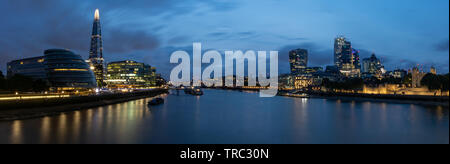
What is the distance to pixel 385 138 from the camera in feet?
69.8

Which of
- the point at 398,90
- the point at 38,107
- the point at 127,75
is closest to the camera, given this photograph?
the point at 38,107

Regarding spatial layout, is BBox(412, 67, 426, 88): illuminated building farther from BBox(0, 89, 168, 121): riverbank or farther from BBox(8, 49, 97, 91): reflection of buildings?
BBox(8, 49, 97, 91): reflection of buildings

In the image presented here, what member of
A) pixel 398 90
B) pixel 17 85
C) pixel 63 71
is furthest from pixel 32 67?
pixel 398 90

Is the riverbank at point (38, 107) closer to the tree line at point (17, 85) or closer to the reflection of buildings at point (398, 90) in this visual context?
the tree line at point (17, 85)

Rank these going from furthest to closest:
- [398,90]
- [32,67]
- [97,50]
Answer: [97,50], [32,67], [398,90]

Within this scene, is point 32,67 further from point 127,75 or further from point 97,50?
point 127,75

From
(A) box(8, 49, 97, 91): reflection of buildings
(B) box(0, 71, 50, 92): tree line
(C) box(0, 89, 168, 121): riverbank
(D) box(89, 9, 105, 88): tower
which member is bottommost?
(C) box(0, 89, 168, 121): riverbank

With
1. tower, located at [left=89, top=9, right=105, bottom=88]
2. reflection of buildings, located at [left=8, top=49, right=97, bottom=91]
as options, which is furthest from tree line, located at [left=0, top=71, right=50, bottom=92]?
tower, located at [left=89, top=9, right=105, bottom=88]

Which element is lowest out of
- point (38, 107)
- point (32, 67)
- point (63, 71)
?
point (38, 107)

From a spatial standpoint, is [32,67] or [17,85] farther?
[32,67]
